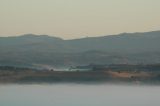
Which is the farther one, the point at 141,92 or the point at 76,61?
the point at 76,61

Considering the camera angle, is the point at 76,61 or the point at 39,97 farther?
the point at 76,61

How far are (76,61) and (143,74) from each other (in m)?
94.8

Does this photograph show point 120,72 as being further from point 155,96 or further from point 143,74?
point 155,96

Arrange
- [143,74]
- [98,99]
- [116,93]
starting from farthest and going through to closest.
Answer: [143,74] < [116,93] < [98,99]

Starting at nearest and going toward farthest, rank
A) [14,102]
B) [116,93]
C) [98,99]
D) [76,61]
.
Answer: [14,102] → [98,99] → [116,93] → [76,61]

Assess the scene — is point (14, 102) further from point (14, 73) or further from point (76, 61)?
point (76, 61)

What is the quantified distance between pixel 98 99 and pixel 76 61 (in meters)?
133

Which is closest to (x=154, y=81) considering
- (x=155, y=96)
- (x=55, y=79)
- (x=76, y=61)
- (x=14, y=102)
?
(x=55, y=79)

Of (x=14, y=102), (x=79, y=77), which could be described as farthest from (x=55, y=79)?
(x=14, y=102)

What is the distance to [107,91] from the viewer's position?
7231cm

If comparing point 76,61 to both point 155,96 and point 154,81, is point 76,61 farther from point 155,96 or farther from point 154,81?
point 155,96

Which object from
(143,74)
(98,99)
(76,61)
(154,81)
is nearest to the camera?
(98,99)

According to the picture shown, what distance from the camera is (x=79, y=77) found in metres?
98.2

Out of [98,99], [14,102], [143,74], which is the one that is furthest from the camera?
[143,74]
